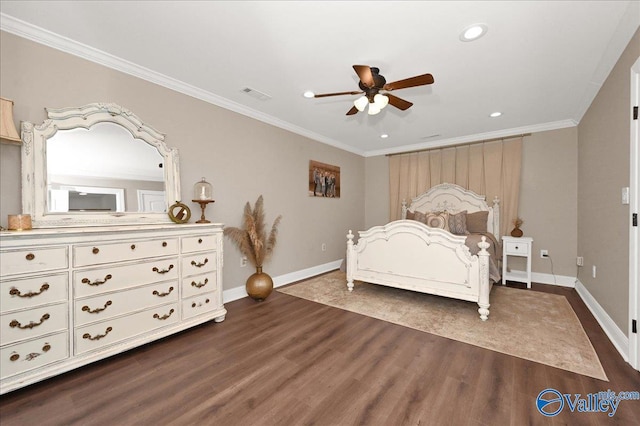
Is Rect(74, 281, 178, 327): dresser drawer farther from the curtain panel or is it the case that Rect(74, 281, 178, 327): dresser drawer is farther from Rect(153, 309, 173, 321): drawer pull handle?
the curtain panel

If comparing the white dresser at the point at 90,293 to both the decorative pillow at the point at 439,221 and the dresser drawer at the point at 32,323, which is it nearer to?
the dresser drawer at the point at 32,323

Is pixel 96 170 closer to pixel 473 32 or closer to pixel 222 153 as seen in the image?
pixel 222 153

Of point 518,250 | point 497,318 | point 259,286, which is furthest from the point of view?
point 518,250

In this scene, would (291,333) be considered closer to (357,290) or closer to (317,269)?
(357,290)

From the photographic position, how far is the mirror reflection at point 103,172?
219 centimetres

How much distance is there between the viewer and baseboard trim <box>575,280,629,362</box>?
6.77 feet

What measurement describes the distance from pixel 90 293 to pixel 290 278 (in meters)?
2.68

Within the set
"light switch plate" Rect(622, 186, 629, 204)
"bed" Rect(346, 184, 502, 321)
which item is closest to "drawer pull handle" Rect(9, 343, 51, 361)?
"bed" Rect(346, 184, 502, 321)

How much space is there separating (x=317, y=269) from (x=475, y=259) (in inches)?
106

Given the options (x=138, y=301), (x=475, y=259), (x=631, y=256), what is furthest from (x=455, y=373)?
(x=138, y=301)

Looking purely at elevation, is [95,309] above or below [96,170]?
below

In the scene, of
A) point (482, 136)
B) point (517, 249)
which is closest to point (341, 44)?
point (482, 136)

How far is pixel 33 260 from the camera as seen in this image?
5.69 feet

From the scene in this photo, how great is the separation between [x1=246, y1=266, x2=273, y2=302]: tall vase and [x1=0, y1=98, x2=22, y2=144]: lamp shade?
245cm
